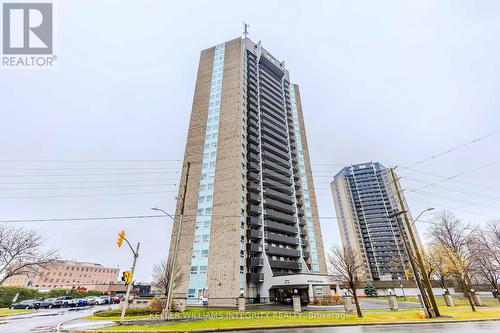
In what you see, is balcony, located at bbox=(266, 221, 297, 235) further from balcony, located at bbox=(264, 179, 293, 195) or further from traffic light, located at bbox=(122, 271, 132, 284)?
traffic light, located at bbox=(122, 271, 132, 284)

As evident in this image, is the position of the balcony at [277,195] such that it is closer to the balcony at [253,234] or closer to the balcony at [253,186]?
the balcony at [253,186]

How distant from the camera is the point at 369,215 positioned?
14112 centimetres

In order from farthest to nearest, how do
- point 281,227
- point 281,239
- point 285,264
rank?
point 281,227
point 281,239
point 285,264

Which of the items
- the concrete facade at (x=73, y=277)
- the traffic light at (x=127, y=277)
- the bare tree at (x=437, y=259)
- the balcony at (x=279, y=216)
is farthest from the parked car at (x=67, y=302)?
the concrete facade at (x=73, y=277)

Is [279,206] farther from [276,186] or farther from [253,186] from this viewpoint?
[253,186]

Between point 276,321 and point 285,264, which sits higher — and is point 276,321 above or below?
below

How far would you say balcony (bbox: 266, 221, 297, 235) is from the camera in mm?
50344

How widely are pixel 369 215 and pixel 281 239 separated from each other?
4372 inches

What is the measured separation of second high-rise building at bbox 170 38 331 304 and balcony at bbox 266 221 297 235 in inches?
9.1

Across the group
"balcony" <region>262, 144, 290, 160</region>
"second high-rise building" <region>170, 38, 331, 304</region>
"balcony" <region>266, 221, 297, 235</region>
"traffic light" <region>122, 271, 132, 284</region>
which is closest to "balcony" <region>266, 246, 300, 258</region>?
"second high-rise building" <region>170, 38, 331, 304</region>

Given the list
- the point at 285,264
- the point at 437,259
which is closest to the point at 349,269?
the point at 285,264

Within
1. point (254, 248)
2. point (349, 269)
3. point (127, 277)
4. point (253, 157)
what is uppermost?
point (253, 157)

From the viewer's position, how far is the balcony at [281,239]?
49.0m

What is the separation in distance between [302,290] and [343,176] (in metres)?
120
